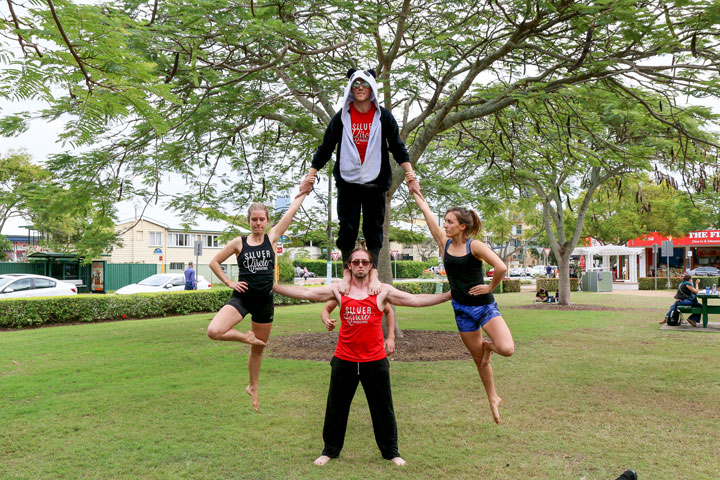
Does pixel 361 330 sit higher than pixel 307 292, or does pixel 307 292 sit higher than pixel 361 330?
pixel 307 292

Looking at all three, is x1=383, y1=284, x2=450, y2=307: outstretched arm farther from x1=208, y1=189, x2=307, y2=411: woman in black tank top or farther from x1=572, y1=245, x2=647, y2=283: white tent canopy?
x1=572, y1=245, x2=647, y2=283: white tent canopy

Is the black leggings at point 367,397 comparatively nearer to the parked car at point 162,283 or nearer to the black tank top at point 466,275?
the black tank top at point 466,275

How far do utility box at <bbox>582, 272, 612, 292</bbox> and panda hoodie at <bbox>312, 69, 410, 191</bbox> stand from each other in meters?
31.9

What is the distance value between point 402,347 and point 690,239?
38.1 m

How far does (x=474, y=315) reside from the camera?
4.49 m

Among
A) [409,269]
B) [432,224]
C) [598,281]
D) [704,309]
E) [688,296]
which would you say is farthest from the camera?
[409,269]

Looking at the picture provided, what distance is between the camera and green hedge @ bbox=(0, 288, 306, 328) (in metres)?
15.8

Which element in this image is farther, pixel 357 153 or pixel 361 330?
pixel 361 330

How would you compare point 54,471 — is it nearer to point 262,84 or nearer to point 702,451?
point 702,451

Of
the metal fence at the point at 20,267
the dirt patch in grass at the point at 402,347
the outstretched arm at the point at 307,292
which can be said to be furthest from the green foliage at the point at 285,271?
the outstretched arm at the point at 307,292

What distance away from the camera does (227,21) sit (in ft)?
24.5

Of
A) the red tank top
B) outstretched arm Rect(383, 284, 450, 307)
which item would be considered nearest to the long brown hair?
outstretched arm Rect(383, 284, 450, 307)

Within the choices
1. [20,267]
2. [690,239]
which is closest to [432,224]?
[20,267]

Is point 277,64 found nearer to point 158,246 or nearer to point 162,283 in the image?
point 162,283
